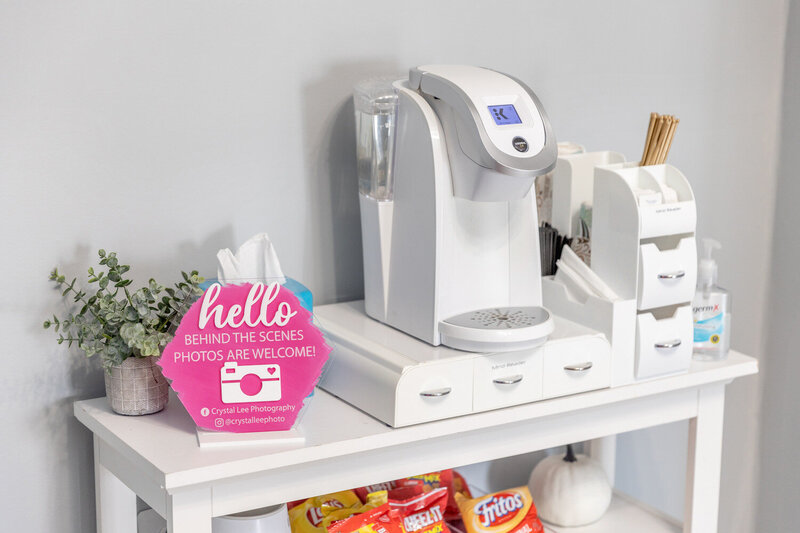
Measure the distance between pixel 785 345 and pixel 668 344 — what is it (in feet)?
2.34

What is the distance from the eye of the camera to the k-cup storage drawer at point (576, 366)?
1.25 meters

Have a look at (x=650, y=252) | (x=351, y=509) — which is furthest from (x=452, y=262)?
(x=351, y=509)

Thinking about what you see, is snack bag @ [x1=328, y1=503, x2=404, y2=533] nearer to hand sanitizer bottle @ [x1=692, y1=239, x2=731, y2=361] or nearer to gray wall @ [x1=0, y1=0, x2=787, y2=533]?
gray wall @ [x1=0, y1=0, x2=787, y2=533]

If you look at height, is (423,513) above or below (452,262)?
below

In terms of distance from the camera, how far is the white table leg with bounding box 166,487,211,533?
1.05m

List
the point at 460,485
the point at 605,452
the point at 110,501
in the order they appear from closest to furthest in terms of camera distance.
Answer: the point at 110,501, the point at 460,485, the point at 605,452

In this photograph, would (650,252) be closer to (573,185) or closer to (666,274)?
(666,274)

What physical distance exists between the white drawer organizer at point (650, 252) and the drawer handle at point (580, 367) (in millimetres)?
90

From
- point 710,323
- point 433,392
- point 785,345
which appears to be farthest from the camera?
point 785,345

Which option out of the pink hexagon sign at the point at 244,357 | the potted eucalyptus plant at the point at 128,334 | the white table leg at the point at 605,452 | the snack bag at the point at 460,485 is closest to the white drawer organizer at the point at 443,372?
the pink hexagon sign at the point at 244,357

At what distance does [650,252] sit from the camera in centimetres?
130

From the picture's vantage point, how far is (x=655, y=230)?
1309 millimetres

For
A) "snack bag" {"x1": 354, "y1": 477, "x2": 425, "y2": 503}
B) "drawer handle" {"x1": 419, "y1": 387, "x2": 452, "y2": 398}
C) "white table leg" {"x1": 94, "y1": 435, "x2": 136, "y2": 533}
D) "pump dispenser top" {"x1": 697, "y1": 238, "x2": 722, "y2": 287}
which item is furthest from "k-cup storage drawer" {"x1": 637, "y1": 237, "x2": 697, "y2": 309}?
"white table leg" {"x1": 94, "y1": 435, "x2": 136, "y2": 533}

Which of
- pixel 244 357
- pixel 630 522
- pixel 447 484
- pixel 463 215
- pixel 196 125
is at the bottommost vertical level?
pixel 630 522
